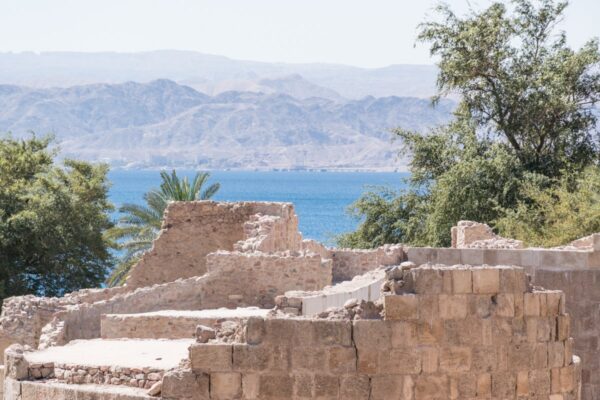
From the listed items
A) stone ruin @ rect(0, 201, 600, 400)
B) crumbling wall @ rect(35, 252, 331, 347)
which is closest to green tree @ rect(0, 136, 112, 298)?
crumbling wall @ rect(35, 252, 331, 347)

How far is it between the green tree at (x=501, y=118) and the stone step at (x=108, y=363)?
23.1 meters

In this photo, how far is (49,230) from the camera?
133 ft

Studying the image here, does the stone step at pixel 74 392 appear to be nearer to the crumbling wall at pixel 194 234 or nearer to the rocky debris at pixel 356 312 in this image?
the rocky debris at pixel 356 312

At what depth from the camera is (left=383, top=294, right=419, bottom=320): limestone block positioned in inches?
472

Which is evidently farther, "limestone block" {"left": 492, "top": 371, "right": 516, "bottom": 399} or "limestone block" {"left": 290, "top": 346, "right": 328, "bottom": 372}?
"limestone block" {"left": 492, "top": 371, "right": 516, "bottom": 399}

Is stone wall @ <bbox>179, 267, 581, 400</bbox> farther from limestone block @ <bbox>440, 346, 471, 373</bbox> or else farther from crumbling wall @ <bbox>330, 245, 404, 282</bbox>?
crumbling wall @ <bbox>330, 245, 404, 282</bbox>

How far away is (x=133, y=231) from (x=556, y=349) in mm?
34974

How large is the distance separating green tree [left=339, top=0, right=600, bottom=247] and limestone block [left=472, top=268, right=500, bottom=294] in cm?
2680

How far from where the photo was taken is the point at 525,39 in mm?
43156

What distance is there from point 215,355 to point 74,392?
247 cm

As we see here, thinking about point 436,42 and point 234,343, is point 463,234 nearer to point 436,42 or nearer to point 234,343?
point 234,343

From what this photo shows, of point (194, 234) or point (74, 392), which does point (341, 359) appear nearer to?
point (74, 392)

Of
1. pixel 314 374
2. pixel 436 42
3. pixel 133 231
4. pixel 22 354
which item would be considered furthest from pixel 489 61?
pixel 314 374

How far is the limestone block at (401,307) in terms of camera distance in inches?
472
